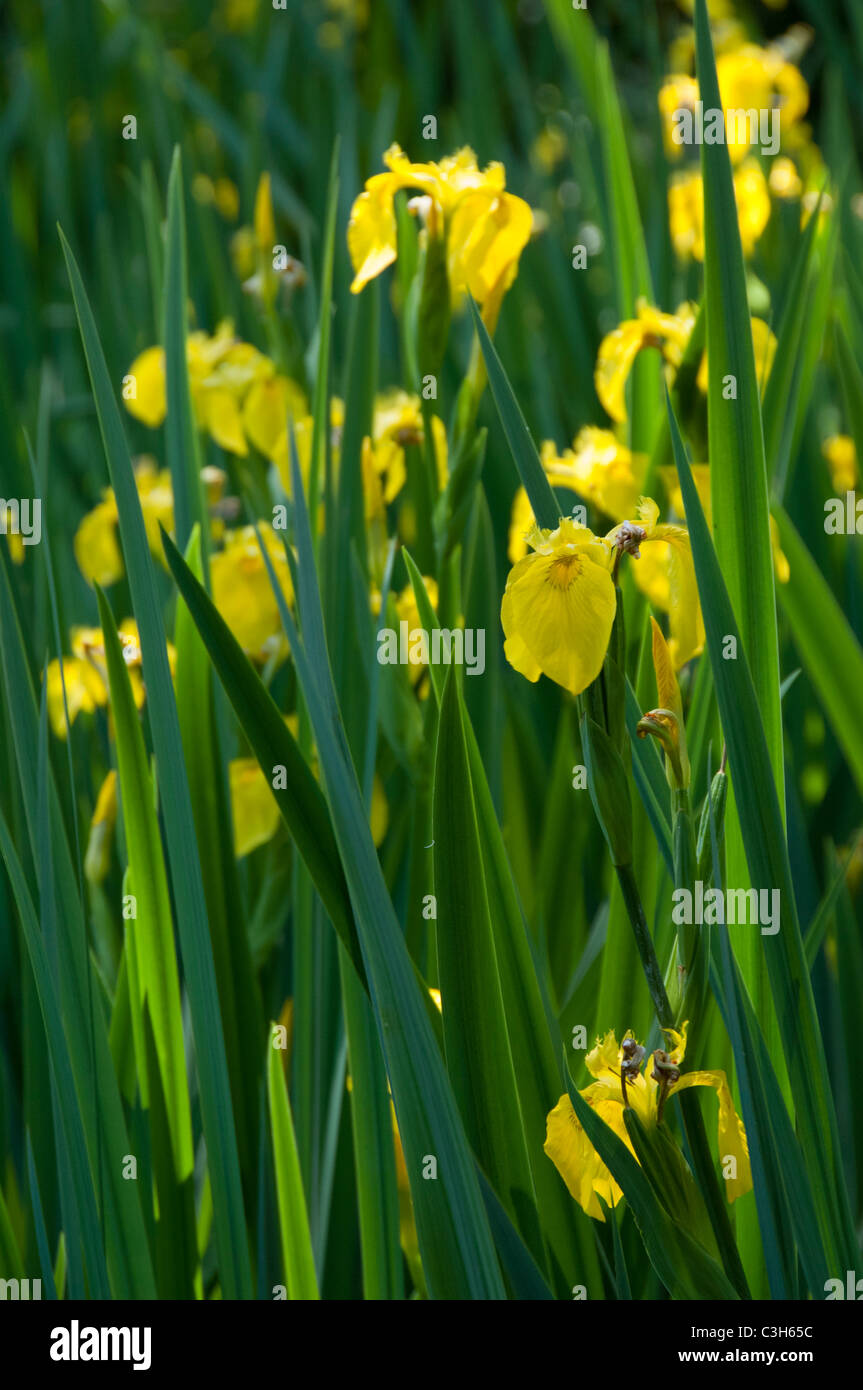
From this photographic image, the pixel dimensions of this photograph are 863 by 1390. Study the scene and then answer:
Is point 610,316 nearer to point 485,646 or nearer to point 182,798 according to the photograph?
point 485,646

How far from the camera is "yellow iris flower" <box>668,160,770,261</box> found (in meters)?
0.62

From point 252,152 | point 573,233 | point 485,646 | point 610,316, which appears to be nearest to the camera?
point 485,646

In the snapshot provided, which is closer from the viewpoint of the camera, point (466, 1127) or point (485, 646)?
point (466, 1127)

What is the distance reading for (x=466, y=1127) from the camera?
36cm

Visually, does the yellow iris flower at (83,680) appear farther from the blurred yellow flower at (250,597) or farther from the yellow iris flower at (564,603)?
the yellow iris flower at (564,603)

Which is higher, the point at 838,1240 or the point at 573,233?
the point at 573,233

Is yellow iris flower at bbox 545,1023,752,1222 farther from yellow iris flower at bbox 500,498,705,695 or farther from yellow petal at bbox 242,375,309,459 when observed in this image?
yellow petal at bbox 242,375,309,459

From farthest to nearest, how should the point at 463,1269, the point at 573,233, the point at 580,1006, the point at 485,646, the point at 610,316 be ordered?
1. the point at 573,233
2. the point at 610,316
3. the point at 485,646
4. the point at 580,1006
5. the point at 463,1269

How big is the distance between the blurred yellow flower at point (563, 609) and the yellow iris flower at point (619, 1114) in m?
0.11

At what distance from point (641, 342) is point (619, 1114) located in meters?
0.38

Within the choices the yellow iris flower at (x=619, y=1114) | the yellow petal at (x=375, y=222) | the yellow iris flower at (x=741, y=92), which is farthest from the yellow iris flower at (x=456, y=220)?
the yellow iris flower at (x=619, y=1114)

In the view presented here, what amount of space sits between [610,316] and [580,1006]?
641 millimetres
